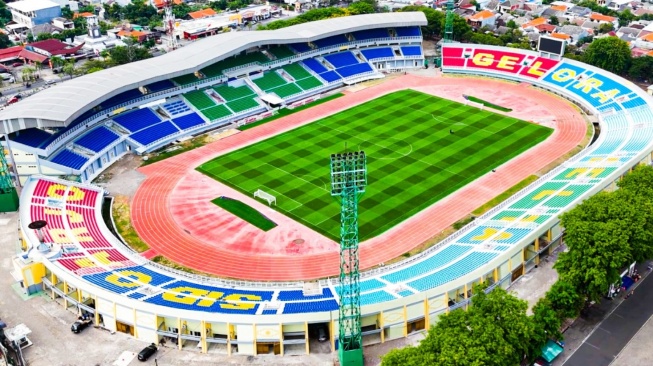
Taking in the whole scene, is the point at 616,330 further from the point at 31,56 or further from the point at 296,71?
the point at 31,56

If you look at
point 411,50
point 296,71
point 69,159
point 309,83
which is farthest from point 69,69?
point 411,50

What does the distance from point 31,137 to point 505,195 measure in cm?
4967

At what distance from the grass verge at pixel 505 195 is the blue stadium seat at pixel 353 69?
3902 centimetres

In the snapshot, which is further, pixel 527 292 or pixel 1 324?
pixel 527 292

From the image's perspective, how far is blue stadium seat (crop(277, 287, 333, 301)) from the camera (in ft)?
143

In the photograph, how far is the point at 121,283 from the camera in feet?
149

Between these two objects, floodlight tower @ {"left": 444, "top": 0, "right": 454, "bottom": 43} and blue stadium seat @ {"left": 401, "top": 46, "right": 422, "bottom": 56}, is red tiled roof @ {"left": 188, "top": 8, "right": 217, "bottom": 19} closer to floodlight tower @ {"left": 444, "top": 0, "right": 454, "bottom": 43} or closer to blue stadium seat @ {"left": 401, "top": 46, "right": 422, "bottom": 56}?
blue stadium seat @ {"left": 401, "top": 46, "right": 422, "bottom": 56}

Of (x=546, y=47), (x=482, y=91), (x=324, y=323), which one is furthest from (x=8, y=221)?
(x=546, y=47)

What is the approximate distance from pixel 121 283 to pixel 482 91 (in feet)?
205

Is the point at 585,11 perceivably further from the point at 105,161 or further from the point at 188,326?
the point at 188,326

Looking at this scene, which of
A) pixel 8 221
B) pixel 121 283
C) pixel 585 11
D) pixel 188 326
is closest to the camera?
pixel 188 326

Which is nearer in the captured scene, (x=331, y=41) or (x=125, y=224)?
(x=125, y=224)

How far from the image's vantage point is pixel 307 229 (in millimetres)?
56562

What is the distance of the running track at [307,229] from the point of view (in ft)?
170
